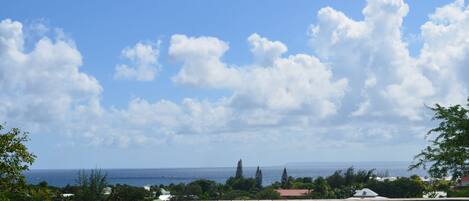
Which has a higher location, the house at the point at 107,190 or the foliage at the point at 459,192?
the house at the point at 107,190

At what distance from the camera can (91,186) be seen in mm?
15258

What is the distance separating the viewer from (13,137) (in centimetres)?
1207

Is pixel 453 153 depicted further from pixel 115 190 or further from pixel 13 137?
pixel 13 137

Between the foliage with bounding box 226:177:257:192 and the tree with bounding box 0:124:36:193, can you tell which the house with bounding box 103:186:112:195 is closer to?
the tree with bounding box 0:124:36:193

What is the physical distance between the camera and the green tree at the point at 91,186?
15141 mm

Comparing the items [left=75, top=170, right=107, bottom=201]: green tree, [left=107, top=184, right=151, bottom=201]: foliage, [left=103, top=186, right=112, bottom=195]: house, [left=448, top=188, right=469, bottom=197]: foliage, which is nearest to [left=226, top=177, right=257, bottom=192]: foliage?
[left=448, top=188, right=469, bottom=197]: foliage

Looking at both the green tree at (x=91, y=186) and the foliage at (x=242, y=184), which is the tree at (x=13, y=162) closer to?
the green tree at (x=91, y=186)

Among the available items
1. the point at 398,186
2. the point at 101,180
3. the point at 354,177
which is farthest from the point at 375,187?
the point at 101,180

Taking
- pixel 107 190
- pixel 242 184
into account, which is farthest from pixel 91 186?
pixel 242 184

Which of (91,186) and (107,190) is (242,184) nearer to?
(107,190)

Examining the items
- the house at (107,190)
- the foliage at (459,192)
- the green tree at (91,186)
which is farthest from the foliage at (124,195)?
the foliage at (459,192)

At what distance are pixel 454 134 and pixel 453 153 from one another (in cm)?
57

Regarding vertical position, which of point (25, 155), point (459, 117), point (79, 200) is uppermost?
point (459, 117)

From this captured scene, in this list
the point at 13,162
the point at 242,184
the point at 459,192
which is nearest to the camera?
the point at 13,162
